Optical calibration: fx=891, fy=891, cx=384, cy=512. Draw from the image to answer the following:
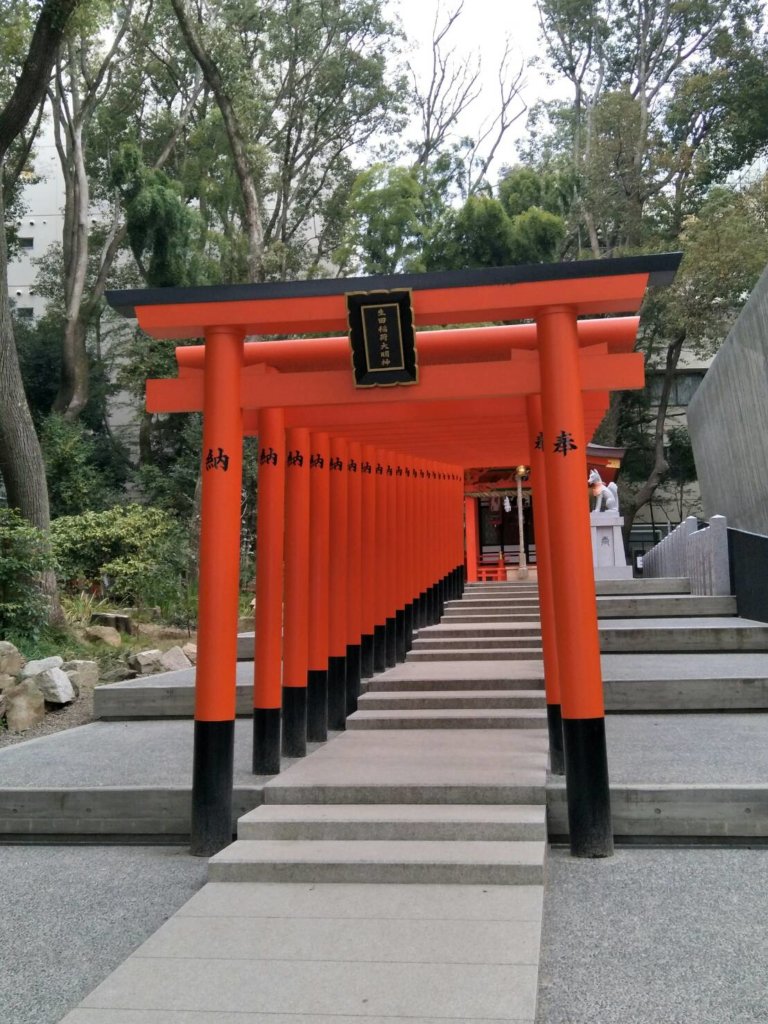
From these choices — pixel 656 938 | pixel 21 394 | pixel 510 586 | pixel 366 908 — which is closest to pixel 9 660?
pixel 21 394

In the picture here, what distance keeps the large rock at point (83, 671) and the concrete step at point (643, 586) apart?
6.52 metres

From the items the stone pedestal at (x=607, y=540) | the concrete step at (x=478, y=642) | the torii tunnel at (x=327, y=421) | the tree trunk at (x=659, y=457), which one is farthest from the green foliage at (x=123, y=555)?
the tree trunk at (x=659, y=457)

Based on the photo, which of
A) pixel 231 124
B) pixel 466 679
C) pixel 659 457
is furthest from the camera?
pixel 659 457

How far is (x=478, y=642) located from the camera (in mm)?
9492

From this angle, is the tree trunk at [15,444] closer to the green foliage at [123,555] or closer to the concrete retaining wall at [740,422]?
the green foliage at [123,555]

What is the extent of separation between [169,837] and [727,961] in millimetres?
3013

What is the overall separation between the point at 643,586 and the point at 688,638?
11.7ft

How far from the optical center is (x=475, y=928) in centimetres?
335

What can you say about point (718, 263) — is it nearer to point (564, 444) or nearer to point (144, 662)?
point (144, 662)

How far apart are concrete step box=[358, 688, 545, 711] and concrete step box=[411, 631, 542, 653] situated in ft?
6.74

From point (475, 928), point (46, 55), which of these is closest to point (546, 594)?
point (475, 928)

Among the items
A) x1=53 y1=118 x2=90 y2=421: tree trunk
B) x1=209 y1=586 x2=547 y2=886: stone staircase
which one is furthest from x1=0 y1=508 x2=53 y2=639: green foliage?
x1=53 y1=118 x2=90 y2=421: tree trunk

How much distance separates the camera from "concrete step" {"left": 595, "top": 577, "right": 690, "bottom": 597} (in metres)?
12.1

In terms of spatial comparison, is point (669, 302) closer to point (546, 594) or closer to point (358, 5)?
point (358, 5)
